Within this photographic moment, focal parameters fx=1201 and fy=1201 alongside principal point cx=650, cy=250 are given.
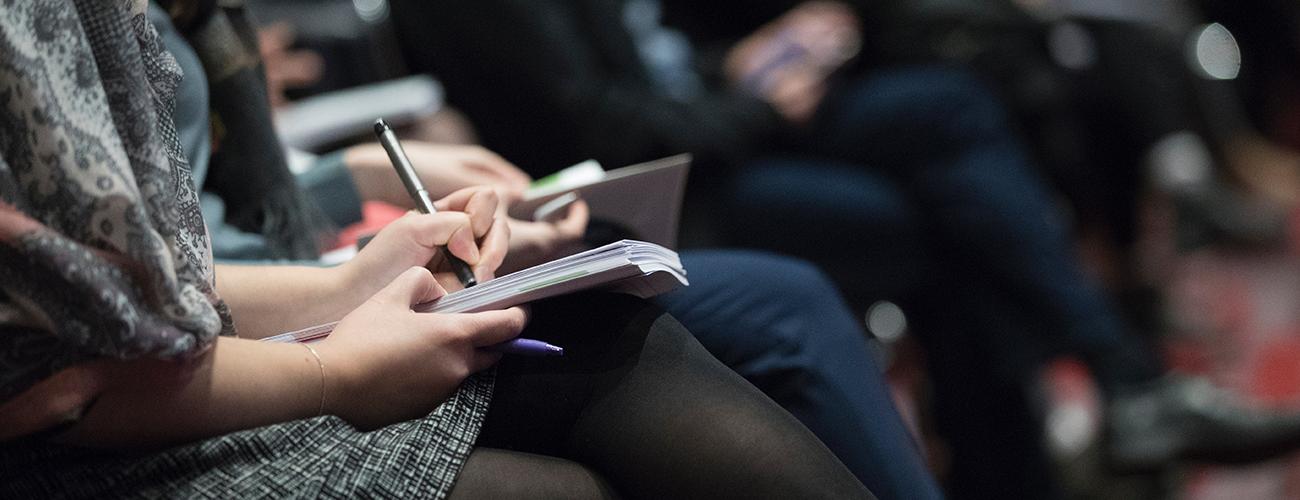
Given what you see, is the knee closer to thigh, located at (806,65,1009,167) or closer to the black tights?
thigh, located at (806,65,1009,167)

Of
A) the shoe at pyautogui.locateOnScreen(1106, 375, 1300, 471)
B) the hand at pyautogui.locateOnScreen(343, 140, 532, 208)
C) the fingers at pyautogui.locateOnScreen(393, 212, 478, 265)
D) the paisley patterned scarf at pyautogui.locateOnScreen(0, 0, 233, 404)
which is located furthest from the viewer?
the shoe at pyautogui.locateOnScreen(1106, 375, 1300, 471)

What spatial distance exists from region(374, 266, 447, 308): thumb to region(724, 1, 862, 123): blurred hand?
3.84 feet

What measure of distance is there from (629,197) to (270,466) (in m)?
0.44

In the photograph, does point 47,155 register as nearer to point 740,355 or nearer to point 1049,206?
point 740,355

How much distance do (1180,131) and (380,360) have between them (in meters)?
2.04

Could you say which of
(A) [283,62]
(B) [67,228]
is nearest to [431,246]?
(B) [67,228]

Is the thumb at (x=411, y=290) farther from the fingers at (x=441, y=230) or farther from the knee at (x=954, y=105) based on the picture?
the knee at (x=954, y=105)

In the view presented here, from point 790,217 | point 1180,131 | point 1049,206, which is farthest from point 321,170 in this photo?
point 1180,131

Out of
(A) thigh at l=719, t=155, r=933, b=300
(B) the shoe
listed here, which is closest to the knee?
(A) thigh at l=719, t=155, r=933, b=300

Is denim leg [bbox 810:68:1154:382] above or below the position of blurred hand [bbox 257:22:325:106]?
above

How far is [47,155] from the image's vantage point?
557 mm

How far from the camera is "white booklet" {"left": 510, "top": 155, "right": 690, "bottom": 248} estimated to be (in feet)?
3.17

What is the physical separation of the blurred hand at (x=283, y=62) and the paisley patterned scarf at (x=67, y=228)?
2.63 ft

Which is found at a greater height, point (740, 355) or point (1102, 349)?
point (1102, 349)
